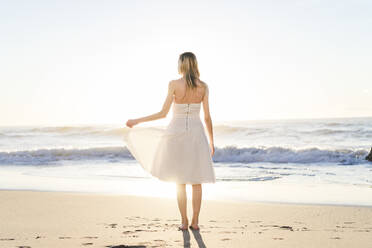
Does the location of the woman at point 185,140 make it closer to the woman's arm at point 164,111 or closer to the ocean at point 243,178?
the woman's arm at point 164,111

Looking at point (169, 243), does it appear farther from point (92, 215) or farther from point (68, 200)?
point (68, 200)

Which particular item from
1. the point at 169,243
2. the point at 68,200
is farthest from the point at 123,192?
the point at 169,243

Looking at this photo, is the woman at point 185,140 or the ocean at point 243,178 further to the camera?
the ocean at point 243,178

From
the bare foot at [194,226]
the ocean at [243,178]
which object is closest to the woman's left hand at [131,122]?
the bare foot at [194,226]

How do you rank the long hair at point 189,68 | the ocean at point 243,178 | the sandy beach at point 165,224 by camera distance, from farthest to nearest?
the ocean at point 243,178 < the long hair at point 189,68 < the sandy beach at point 165,224

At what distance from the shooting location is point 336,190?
7203mm

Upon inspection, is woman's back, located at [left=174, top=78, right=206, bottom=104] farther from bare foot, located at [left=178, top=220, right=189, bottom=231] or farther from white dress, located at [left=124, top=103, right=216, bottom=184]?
bare foot, located at [left=178, top=220, right=189, bottom=231]

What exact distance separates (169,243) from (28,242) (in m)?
1.34

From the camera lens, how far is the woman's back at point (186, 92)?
429 centimetres

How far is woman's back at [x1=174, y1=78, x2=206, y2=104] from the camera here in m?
4.29

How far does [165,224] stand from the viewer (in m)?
4.65

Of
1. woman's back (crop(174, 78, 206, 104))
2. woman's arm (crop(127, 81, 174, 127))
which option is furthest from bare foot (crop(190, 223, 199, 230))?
woman's back (crop(174, 78, 206, 104))

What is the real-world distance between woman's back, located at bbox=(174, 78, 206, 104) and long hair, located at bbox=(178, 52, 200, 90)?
49 millimetres

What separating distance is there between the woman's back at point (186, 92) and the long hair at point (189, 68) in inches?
1.9
